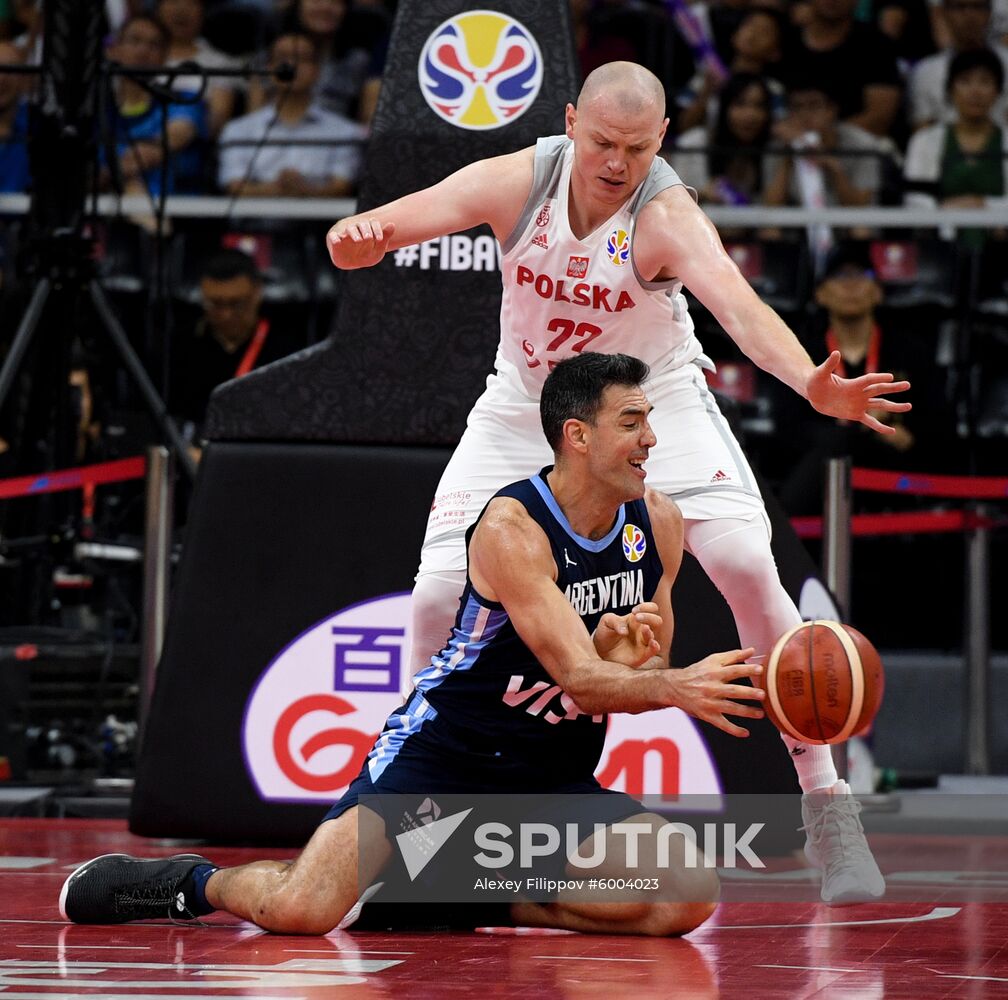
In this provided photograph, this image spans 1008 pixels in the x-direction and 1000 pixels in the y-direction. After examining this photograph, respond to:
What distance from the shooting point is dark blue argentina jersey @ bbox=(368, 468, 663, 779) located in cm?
422

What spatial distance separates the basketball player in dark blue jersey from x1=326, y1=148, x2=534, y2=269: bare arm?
0.58 meters

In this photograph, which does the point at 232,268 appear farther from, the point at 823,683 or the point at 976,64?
the point at 823,683

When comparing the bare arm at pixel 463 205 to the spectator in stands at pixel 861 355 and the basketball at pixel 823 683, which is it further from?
the spectator in stands at pixel 861 355

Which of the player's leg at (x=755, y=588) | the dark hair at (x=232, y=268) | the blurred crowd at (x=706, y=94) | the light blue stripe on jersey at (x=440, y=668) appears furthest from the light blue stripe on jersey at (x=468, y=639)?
the blurred crowd at (x=706, y=94)

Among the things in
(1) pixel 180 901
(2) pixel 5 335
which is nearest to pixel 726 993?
(1) pixel 180 901

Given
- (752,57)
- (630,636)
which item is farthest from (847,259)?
(630,636)

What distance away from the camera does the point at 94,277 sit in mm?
6836

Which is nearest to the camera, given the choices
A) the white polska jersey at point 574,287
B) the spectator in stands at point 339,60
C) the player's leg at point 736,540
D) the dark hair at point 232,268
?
the player's leg at point 736,540

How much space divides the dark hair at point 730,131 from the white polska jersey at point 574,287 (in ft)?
16.3

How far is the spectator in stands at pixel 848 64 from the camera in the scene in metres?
10.0

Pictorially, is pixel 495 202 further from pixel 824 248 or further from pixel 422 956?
pixel 824 248

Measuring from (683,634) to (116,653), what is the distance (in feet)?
8.72

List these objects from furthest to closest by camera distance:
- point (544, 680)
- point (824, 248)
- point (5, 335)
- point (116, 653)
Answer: point (824, 248) → point (5, 335) → point (116, 653) → point (544, 680)

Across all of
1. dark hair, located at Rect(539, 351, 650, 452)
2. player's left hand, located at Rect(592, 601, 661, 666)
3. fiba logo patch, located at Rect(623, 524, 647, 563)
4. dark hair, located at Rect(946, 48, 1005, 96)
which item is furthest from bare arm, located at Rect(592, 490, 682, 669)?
dark hair, located at Rect(946, 48, 1005, 96)
